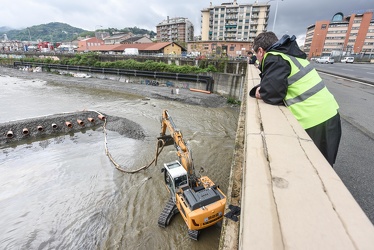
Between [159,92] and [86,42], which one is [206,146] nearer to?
[159,92]

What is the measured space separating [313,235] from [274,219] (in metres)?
0.15

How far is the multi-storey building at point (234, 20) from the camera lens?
56.0 m

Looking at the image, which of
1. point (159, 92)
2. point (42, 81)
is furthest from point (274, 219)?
point (42, 81)

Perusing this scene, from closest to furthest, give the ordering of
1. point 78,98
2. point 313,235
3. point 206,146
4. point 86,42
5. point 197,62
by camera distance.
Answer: point 313,235 < point 206,146 < point 78,98 < point 197,62 < point 86,42

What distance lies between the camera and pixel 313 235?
29.1 inches

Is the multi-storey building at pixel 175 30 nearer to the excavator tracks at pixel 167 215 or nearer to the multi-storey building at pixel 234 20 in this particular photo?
the multi-storey building at pixel 234 20

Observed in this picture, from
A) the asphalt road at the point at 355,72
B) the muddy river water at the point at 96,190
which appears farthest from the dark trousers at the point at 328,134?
the asphalt road at the point at 355,72

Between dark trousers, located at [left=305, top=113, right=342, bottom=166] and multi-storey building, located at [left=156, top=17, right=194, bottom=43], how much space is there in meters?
87.2

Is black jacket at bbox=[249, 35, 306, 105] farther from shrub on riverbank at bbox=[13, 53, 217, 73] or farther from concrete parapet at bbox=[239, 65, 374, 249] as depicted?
shrub on riverbank at bbox=[13, 53, 217, 73]

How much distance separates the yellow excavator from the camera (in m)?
4.32

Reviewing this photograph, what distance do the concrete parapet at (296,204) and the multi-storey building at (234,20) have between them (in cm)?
6114

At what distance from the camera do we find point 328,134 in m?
1.95

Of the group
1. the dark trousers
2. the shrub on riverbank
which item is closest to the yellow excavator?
the dark trousers

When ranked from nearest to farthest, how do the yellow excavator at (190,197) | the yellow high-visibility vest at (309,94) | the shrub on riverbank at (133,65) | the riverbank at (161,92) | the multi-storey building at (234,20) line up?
the yellow high-visibility vest at (309,94) → the yellow excavator at (190,197) → the riverbank at (161,92) → the shrub on riverbank at (133,65) → the multi-storey building at (234,20)
